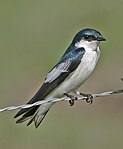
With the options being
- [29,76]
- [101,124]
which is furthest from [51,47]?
[101,124]

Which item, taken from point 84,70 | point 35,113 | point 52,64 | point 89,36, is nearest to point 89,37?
point 89,36

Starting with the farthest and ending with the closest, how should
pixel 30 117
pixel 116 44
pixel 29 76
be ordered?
pixel 116 44 < pixel 29 76 < pixel 30 117

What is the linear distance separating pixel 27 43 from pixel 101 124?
14.7 ft

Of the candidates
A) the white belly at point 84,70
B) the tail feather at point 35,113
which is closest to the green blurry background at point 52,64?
the tail feather at point 35,113

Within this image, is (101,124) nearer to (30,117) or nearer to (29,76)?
(29,76)

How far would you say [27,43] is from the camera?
1288cm

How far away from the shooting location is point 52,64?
11.3m

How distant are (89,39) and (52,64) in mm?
5711

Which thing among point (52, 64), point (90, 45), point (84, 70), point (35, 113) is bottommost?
point (35, 113)

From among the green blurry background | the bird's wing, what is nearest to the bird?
the bird's wing

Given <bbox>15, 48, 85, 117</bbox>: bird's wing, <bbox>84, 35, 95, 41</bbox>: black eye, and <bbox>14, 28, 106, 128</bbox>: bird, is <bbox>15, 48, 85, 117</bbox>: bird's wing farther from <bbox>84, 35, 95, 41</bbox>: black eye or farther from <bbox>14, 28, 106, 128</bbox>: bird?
<bbox>84, 35, 95, 41</bbox>: black eye

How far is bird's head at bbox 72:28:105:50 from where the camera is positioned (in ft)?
18.2

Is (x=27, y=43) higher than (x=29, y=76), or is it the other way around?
(x=27, y=43)

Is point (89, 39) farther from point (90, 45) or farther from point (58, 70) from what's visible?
point (58, 70)
